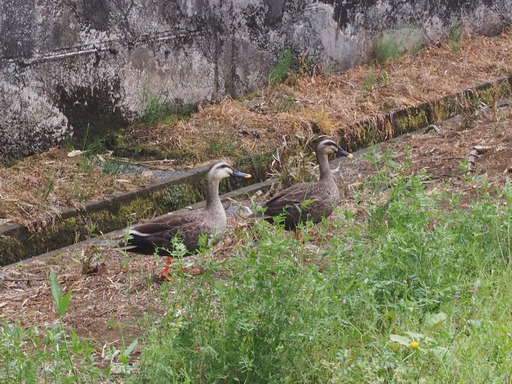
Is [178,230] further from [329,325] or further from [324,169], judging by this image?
[329,325]

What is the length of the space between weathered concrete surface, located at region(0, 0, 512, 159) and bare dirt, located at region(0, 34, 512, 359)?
264 millimetres

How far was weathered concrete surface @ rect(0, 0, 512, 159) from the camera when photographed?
23.6 feet

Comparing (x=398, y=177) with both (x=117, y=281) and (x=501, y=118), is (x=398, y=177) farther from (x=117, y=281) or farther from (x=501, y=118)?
(x=501, y=118)

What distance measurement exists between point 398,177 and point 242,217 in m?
1.62

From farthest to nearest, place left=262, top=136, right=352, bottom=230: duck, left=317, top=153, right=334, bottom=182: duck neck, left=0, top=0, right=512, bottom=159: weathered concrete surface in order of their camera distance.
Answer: left=0, top=0, right=512, bottom=159: weathered concrete surface, left=317, top=153, right=334, bottom=182: duck neck, left=262, top=136, right=352, bottom=230: duck

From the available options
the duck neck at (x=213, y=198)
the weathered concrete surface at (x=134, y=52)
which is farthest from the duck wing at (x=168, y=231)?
the weathered concrete surface at (x=134, y=52)

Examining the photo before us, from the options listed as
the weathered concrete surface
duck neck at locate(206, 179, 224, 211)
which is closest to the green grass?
duck neck at locate(206, 179, 224, 211)

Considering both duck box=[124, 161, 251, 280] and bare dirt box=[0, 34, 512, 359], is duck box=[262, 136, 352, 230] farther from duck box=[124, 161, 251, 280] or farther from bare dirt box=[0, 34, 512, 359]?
duck box=[124, 161, 251, 280]

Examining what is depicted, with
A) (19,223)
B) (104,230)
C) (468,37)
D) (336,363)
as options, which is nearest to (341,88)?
(468,37)

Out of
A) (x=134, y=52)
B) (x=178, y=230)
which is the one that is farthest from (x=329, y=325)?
(x=134, y=52)

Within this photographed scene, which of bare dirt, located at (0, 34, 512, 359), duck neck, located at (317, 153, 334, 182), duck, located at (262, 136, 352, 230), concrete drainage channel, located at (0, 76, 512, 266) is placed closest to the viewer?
bare dirt, located at (0, 34, 512, 359)

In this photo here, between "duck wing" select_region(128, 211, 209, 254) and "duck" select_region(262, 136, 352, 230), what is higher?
"duck wing" select_region(128, 211, 209, 254)

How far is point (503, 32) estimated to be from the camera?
12492mm

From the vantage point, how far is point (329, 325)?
419 cm
